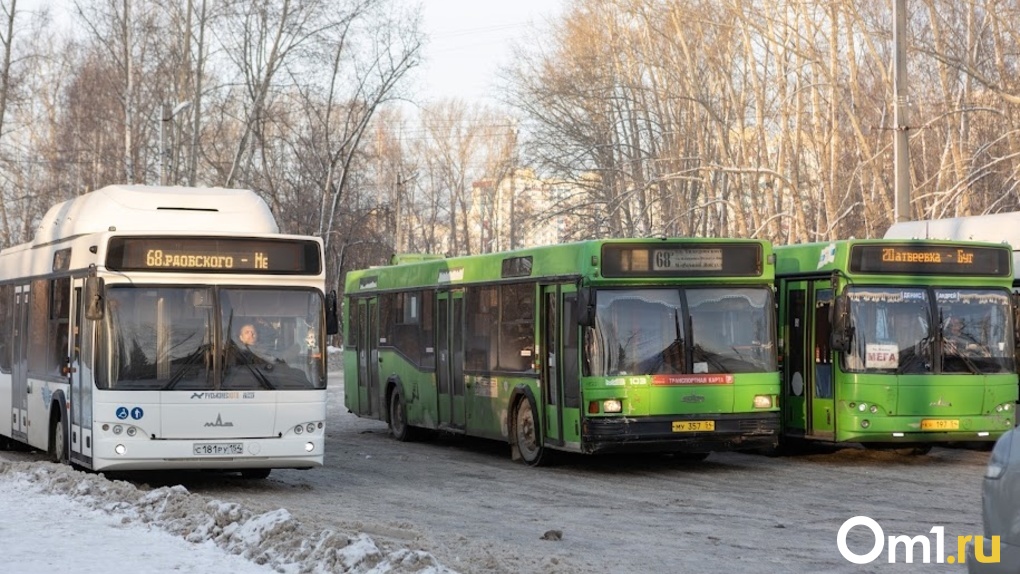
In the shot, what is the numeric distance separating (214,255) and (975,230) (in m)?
11.0

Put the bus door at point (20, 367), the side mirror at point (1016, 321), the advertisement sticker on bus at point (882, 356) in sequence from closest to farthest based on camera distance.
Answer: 1. the advertisement sticker on bus at point (882, 356)
2. the side mirror at point (1016, 321)
3. the bus door at point (20, 367)

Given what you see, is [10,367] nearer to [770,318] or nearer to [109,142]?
[770,318]

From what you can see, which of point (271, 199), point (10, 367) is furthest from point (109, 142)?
point (10, 367)

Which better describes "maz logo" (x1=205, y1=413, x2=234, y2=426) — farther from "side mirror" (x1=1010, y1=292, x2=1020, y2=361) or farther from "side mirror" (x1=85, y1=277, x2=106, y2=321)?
"side mirror" (x1=1010, y1=292, x2=1020, y2=361)

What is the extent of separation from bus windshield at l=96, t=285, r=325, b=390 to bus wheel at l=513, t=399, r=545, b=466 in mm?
3660

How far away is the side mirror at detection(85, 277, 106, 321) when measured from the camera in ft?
49.5

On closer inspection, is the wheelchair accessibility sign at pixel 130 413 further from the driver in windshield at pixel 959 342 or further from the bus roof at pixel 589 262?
the driver in windshield at pixel 959 342

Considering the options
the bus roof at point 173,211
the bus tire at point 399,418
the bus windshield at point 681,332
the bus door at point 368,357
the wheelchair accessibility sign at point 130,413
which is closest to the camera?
the wheelchair accessibility sign at point 130,413

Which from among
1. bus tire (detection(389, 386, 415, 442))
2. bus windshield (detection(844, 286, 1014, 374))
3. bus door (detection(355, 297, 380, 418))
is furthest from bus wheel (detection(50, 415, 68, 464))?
bus windshield (detection(844, 286, 1014, 374))

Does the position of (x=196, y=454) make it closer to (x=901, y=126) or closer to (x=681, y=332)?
(x=681, y=332)

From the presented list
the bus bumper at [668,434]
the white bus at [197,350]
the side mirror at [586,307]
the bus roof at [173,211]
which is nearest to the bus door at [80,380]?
the white bus at [197,350]

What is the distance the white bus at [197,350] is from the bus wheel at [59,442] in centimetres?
33

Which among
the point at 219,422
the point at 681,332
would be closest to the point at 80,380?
the point at 219,422

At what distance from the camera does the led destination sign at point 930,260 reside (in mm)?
18438
